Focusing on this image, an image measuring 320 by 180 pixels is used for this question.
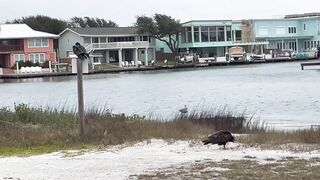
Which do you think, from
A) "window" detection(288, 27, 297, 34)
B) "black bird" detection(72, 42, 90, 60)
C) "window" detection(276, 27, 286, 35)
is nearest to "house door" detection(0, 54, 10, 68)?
"window" detection(276, 27, 286, 35)

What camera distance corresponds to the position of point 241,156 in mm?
11234

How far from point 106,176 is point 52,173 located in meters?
1.05

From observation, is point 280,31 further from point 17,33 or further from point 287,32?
point 17,33

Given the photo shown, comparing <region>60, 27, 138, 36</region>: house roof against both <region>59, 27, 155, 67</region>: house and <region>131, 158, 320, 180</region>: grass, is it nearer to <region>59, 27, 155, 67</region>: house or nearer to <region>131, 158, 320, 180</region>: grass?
<region>59, 27, 155, 67</region>: house

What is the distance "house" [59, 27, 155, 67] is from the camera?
343 ft

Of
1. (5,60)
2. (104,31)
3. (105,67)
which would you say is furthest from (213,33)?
Answer: (5,60)

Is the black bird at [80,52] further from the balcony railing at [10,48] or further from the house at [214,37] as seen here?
the house at [214,37]

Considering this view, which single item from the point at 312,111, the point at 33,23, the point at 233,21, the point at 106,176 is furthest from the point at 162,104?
the point at 33,23

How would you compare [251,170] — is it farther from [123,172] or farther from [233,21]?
[233,21]

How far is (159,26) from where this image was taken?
10906 centimetres

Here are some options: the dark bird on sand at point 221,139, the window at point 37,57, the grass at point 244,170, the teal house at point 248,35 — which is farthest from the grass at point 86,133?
the teal house at point 248,35

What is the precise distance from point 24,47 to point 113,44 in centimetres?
1533

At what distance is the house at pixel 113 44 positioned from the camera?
105 metres

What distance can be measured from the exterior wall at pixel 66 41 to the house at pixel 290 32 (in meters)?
36.6
